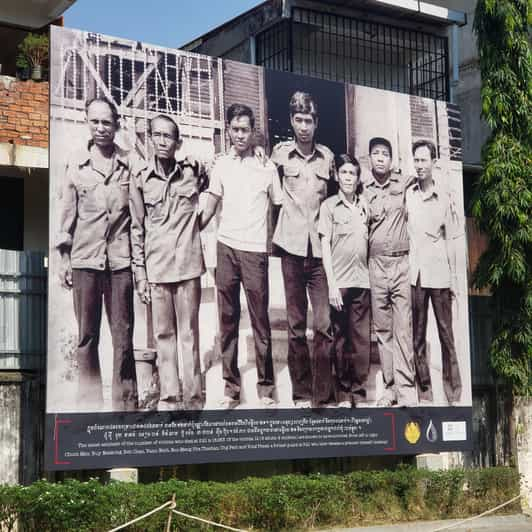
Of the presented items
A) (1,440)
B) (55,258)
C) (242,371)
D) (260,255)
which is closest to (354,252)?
(260,255)

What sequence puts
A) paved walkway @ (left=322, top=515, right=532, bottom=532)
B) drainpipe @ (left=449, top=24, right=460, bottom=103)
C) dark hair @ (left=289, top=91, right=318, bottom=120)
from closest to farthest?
paved walkway @ (left=322, top=515, right=532, bottom=532) < dark hair @ (left=289, top=91, right=318, bottom=120) < drainpipe @ (left=449, top=24, right=460, bottom=103)

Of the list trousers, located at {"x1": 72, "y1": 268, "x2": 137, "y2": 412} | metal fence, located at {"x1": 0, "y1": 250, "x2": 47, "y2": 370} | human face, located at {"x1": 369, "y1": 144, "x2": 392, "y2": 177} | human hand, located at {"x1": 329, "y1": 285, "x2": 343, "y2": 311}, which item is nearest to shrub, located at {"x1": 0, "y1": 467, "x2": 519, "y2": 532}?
trousers, located at {"x1": 72, "y1": 268, "x2": 137, "y2": 412}

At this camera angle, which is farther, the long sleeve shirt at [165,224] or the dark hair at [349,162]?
the dark hair at [349,162]

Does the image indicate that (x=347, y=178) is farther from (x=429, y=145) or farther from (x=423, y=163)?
(x=429, y=145)

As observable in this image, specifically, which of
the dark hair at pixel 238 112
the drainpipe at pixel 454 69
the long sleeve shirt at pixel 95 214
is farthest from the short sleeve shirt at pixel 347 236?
the drainpipe at pixel 454 69

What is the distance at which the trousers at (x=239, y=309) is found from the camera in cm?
1733

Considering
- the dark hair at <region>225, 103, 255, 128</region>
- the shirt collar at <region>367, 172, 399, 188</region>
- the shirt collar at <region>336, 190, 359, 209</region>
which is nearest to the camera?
the dark hair at <region>225, 103, 255, 128</region>

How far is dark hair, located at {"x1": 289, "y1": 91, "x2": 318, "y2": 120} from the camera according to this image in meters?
18.7

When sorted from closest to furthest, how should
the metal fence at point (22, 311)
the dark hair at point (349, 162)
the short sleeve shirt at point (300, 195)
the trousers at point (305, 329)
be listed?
Answer: the metal fence at point (22, 311) < the trousers at point (305, 329) < the short sleeve shirt at point (300, 195) < the dark hair at point (349, 162)

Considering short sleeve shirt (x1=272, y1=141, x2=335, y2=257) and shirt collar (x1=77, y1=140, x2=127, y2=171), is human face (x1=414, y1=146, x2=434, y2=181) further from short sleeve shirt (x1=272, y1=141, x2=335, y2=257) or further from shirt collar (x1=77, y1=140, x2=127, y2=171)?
shirt collar (x1=77, y1=140, x2=127, y2=171)

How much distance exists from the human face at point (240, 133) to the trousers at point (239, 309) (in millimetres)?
1734

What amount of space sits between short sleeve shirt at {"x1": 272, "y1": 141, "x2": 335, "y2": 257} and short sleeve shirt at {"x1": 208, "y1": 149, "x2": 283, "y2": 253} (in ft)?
0.78

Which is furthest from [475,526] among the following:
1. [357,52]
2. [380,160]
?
[357,52]

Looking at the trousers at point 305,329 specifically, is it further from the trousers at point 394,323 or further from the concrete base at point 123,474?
the concrete base at point 123,474
